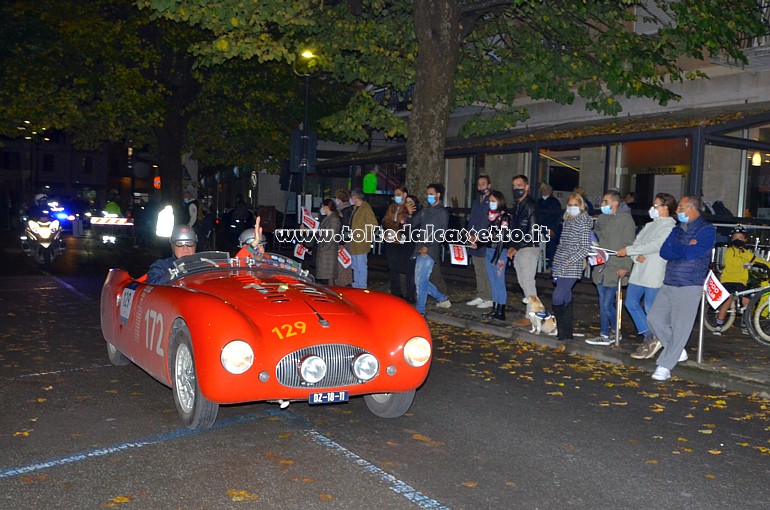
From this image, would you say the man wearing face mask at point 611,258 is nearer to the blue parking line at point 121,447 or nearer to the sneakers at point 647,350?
the sneakers at point 647,350

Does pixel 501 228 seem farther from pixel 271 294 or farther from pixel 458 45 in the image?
pixel 271 294

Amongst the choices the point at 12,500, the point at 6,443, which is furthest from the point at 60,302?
the point at 12,500

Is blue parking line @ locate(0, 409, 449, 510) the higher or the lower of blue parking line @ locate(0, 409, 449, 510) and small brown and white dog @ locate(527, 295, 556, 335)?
the lower

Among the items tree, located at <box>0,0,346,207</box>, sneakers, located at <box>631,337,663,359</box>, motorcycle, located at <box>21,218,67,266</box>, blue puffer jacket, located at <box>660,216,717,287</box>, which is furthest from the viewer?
tree, located at <box>0,0,346,207</box>

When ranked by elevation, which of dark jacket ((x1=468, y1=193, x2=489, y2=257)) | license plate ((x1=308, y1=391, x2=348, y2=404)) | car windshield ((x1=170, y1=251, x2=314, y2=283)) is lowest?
license plate ((x1=308, y1=391, x2=348, y2=404))

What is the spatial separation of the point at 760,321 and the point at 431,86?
24.2 feet

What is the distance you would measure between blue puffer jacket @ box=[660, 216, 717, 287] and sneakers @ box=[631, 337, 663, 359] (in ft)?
3.80

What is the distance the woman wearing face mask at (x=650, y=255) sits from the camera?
919cm

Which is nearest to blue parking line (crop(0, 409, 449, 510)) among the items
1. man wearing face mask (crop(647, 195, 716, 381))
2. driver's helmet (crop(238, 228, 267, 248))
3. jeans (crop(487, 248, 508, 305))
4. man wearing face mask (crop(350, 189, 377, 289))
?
driver's helmet (crop(238, 228, 267, 248))

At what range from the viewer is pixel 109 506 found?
14.9 feet

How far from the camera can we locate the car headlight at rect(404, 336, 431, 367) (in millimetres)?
6207

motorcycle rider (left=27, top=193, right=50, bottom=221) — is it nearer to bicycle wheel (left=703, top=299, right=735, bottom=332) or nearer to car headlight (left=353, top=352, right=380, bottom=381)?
bicycle wheel (left=703, top=299, right=735, bottom=332)

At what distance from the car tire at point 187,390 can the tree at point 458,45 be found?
9656 millimetres

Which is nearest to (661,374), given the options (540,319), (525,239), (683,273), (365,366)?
(683,273)
